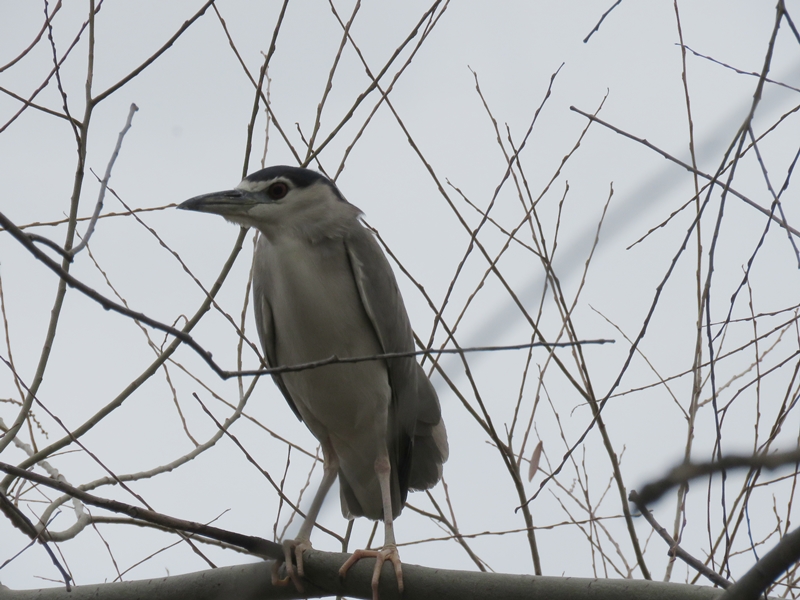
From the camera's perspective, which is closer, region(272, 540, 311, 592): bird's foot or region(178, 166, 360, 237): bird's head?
region(272, 540, 311, 592): bird's foot

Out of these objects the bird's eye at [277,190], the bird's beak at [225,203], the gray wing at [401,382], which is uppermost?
the bird's eye at [277,190]

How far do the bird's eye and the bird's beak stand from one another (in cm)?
8

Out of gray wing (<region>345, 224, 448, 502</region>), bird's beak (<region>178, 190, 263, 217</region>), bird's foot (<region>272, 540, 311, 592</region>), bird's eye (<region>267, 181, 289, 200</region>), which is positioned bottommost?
bird's foot (<region>272, 540, 311, 592</region>)

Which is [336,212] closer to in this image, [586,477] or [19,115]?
[19,115]

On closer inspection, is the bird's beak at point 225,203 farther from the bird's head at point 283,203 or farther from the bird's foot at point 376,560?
the bird's foot at point 376,560

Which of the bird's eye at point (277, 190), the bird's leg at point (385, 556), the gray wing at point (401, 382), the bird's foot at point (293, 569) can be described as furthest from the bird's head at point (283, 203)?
the bird's foot at point (293, 569)

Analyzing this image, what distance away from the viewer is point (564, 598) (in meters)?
2.40

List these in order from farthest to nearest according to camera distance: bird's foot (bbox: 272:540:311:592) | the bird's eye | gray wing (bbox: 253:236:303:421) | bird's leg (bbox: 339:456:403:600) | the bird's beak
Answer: gray wing (bbox: 253:236:303:421)
the bird's eye
the bird's beak
bird's foot (bbox: 272:540:311:592)
bird's leg (bbox: 339:456:403:600)

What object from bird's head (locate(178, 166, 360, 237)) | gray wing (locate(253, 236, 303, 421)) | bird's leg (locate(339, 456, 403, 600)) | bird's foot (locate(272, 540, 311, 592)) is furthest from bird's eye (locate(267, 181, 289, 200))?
bird's foot (locate(272, 540, 311, 592))

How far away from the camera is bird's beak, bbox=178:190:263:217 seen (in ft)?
11.7

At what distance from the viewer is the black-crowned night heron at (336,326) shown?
3.82m

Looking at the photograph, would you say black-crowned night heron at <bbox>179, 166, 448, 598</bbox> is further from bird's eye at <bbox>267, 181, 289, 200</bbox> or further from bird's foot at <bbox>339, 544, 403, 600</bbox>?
bird's foot at <bbox>339, 544, 403, 600</bbox>

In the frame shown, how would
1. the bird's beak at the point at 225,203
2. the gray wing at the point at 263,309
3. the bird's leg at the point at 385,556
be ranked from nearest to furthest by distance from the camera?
the bird's leg at the point at 385,556 < the bird's beak at the point at 225,203 < the gray wing at the point at 263,309

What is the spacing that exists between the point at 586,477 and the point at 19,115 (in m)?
3.29
